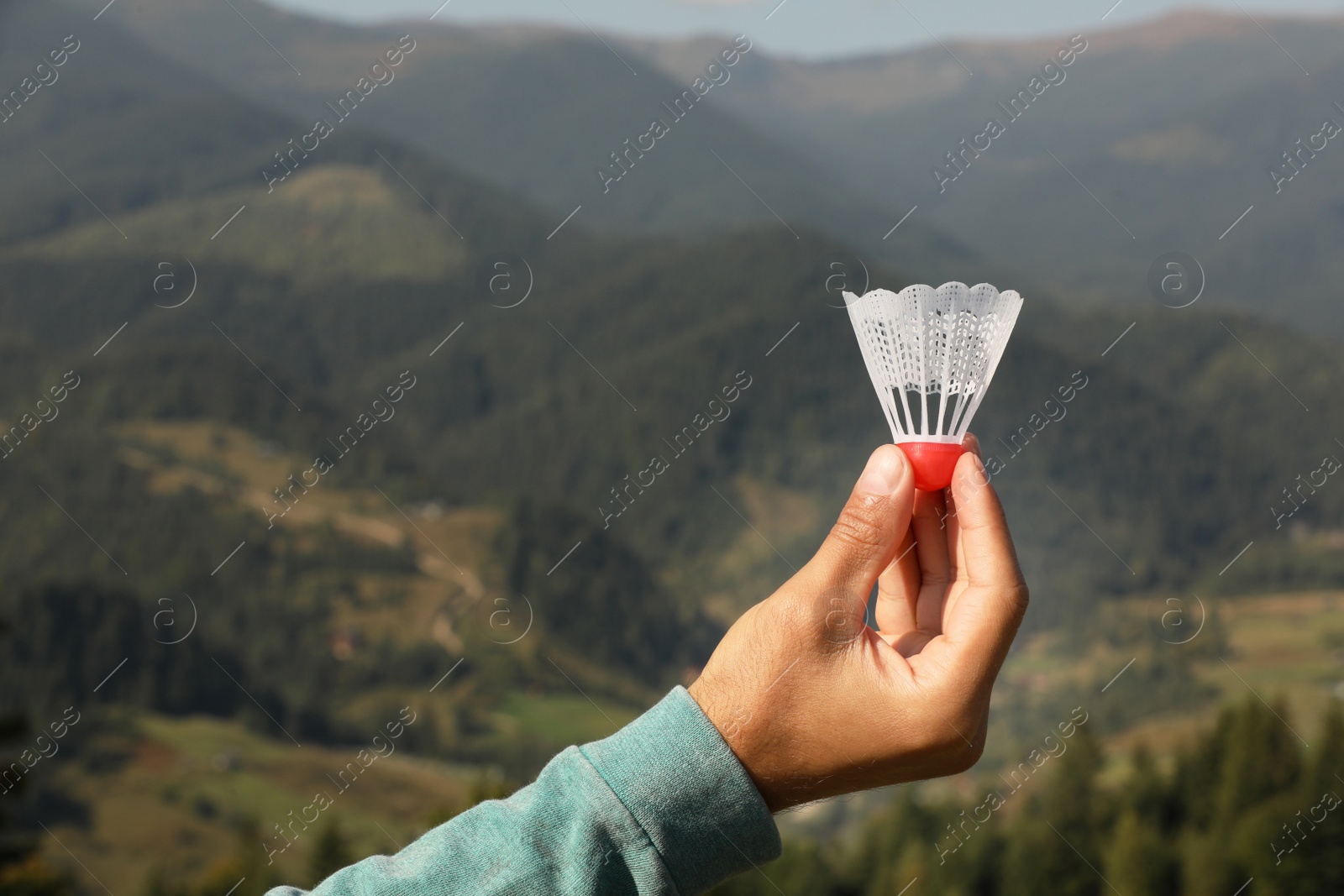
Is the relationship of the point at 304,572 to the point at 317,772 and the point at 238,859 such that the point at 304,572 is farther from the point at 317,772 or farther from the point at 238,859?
the point at 238,859

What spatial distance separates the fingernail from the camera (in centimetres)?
307

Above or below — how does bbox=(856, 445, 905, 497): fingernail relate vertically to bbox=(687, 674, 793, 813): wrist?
above

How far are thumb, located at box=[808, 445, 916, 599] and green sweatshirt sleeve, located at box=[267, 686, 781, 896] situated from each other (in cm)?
56

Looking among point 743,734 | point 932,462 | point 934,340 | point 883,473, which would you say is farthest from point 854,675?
point 934,340

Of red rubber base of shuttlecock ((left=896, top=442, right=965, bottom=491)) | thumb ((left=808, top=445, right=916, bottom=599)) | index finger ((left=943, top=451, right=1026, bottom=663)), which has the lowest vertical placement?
index finger ((left=943, top=451, right=1026, bottom=663))

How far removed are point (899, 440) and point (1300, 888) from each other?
8017 cm

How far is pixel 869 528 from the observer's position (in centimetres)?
294

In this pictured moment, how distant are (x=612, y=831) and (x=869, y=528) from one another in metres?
1.02

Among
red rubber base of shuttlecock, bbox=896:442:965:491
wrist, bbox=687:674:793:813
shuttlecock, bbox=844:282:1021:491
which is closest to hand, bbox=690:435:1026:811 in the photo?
wrist, bbox=687:674:793:813

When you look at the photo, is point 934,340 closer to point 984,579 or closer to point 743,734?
point 984,579

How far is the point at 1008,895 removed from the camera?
79.6 m

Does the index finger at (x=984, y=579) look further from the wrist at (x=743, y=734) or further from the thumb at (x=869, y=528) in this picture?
the wrist at (x=743, y=734)

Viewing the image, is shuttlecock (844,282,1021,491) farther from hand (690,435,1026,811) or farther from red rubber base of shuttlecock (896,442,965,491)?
hand (690,435,1026,811)

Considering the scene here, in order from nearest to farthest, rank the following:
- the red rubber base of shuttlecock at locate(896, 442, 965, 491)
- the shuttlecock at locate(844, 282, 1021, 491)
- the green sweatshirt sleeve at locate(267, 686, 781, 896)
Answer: the green sweatshirt sleeve at locate(267, 686, 781, 896), the red rubber base of shuttlecock at locate(896, 442, 965, 491), the shuttlecock at locate(844, 282, 1021, 491)
